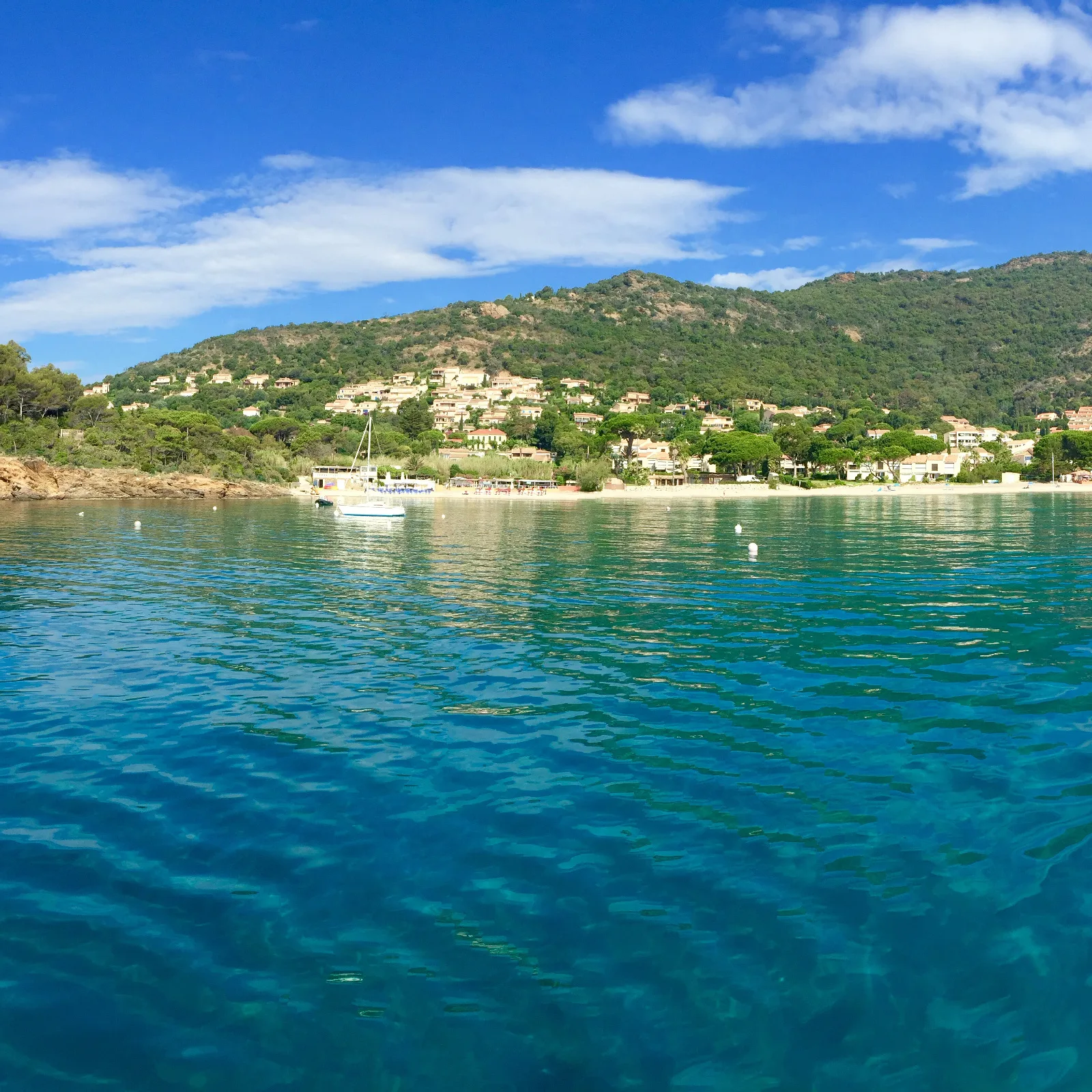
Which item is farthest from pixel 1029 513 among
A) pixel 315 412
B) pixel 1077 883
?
pixel 315 412

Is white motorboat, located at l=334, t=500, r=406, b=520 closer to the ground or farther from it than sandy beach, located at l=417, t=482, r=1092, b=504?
closer to the ground

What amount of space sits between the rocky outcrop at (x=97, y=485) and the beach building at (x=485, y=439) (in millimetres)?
58372

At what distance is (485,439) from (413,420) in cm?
1291

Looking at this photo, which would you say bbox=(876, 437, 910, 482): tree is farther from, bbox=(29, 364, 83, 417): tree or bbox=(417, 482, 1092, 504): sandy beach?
bbox=(29, 364, 83, 417): tree

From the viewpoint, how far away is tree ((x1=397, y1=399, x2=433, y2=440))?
15125cm

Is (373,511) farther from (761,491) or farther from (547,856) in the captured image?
(761,491)

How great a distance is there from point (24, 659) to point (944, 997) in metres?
→ 14.9

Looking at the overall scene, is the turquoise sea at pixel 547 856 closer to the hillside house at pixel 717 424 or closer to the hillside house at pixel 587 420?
the hillside house at pixel 587 420

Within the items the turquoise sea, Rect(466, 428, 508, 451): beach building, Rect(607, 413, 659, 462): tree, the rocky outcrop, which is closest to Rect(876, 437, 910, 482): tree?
Rect(607, 413, 659, 462): tree

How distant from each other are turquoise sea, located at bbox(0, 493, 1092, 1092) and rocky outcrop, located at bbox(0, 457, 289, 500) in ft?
210

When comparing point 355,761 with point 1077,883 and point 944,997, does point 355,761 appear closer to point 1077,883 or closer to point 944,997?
point 944,997

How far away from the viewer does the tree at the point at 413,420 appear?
151 metres

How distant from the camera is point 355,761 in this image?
9875 millimetres

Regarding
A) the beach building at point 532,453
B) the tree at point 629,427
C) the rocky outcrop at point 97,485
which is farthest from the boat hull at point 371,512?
the beach building at point 532,453
